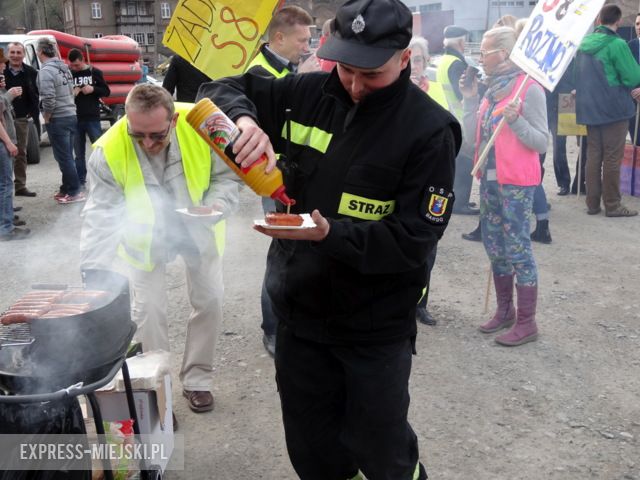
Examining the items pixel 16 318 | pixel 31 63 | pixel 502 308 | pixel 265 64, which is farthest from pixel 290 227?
pixel 31 63

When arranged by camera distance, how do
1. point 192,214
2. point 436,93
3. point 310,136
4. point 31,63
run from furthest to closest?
point 31,63, point 436,93, point 192,214, point 310,136

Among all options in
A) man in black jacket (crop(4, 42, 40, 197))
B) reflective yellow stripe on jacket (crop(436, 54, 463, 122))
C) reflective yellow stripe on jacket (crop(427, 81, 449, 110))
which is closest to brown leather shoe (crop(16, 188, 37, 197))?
man in black jacket (crop(4, 42, 40, 197))

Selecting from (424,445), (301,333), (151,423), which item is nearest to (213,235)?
(151,423)

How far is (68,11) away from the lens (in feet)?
207

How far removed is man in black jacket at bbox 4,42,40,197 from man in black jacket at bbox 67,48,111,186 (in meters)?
0.61

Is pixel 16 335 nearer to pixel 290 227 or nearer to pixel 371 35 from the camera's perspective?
pixel 290 227

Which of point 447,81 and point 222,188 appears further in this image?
point 447,81

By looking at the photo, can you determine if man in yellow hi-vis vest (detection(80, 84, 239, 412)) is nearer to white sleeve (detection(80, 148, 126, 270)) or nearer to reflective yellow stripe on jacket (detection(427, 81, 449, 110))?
white sleeve (detection(80, 148, 126, 270))

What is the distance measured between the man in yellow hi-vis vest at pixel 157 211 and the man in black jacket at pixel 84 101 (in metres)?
6.84

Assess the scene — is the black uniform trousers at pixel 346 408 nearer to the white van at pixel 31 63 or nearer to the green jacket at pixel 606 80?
the green jacket at pixel 606 80

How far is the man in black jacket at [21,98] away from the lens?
9.35 m

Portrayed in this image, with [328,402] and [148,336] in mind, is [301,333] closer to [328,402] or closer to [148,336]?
[328,402]

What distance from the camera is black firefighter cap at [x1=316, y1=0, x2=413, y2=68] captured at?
2.10 m

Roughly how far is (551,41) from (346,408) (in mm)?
3512
